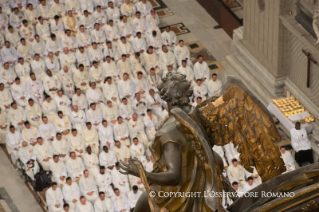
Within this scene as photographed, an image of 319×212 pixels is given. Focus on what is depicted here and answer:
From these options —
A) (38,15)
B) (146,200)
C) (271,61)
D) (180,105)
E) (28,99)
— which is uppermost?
(38,15)

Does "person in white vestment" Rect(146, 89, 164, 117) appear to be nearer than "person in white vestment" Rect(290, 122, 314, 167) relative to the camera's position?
No

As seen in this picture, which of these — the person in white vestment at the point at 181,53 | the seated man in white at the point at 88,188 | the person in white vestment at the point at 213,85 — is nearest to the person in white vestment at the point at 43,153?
the seated man in white at the point at 88,188

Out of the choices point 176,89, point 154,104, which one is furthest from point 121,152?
point 176,89

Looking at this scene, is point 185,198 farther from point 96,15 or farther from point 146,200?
point 96,15

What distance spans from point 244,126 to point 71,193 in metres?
9.99

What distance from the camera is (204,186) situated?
948cm

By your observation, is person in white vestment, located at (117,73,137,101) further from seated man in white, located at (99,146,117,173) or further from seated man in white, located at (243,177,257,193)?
seated man in white, located at (243,177,257,193)

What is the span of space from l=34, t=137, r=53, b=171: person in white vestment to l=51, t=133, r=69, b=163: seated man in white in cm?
13

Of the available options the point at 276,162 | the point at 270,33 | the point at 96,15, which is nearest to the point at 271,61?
the point at 270,33

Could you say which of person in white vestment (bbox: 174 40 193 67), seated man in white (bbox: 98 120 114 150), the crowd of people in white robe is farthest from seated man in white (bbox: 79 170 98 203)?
person in white vestment (bbox: 174 40 193 67)

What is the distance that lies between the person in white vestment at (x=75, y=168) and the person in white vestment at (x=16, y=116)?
2021 millimetres

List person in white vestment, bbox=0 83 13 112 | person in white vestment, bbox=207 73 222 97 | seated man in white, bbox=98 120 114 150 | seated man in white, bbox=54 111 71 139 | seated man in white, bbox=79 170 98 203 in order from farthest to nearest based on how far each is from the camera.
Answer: person in white vestment, bbox=207 73 222 97 → person in white vestment, bbox=0 83 13 112 → seated man in white, bbox=54 111 71 139 → seated man in white, bbox=98 120 114 150 → seated man in white, bbox=79 170 98 203

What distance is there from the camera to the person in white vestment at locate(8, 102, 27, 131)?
21.3 meters

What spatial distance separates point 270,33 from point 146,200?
468 inches
